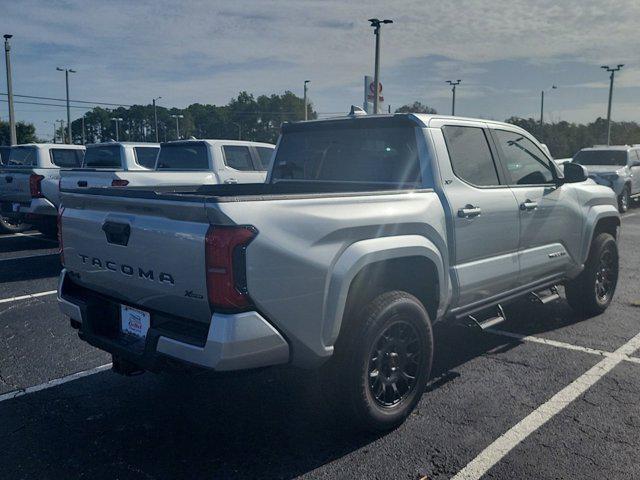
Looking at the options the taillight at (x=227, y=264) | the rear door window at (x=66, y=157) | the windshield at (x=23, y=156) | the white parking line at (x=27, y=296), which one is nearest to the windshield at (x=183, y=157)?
the rear door window at (x=66, y=157)

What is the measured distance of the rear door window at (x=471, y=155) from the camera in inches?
165

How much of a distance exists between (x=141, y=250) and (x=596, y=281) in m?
4.75

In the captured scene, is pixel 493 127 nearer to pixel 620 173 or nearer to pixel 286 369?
pixel 286 369

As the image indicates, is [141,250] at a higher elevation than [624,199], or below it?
higher

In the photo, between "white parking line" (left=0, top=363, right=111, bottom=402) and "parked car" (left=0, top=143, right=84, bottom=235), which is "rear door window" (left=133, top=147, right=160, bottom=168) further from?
"white parking line" (left=0, top=363, right=111, bottom=402)

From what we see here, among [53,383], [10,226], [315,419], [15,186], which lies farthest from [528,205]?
[10,226]

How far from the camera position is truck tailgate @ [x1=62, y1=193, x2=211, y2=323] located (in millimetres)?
2789

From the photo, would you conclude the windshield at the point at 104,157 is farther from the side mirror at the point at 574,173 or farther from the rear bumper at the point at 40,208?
the side mirror at the point at 574,173

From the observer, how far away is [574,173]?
206 inches

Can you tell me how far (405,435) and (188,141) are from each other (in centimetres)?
858

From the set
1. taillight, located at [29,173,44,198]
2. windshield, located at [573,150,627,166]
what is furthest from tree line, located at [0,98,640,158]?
taillight, located at [29,173,44,198]

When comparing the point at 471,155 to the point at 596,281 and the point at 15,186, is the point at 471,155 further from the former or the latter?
the point at 15,186

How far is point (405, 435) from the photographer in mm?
3506

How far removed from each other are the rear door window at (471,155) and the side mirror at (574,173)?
41.2 inches
